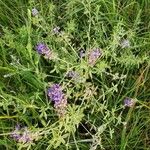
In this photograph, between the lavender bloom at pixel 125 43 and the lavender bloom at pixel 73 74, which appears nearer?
the lavender bloom at pixel 73 74

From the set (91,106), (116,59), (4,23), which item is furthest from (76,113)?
(4,23)

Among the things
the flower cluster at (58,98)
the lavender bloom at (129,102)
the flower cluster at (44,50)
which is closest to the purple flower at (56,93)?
the flower cluster at (58,98)

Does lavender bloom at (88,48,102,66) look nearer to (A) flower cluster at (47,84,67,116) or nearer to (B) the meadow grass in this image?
(B) the meadow grass

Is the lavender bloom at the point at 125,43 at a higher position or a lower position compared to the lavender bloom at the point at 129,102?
higher

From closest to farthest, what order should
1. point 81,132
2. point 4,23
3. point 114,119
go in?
point 114,119, point 81,132, point 4,23

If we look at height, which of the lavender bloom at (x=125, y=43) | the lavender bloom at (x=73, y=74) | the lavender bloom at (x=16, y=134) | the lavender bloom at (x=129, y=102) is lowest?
the lavender bloom at (x=16, y=134)

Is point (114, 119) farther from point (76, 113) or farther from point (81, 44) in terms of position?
point (81, 44)

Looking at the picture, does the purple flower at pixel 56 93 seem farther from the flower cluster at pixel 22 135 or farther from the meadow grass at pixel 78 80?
the flower cluster at pixel 22 135
